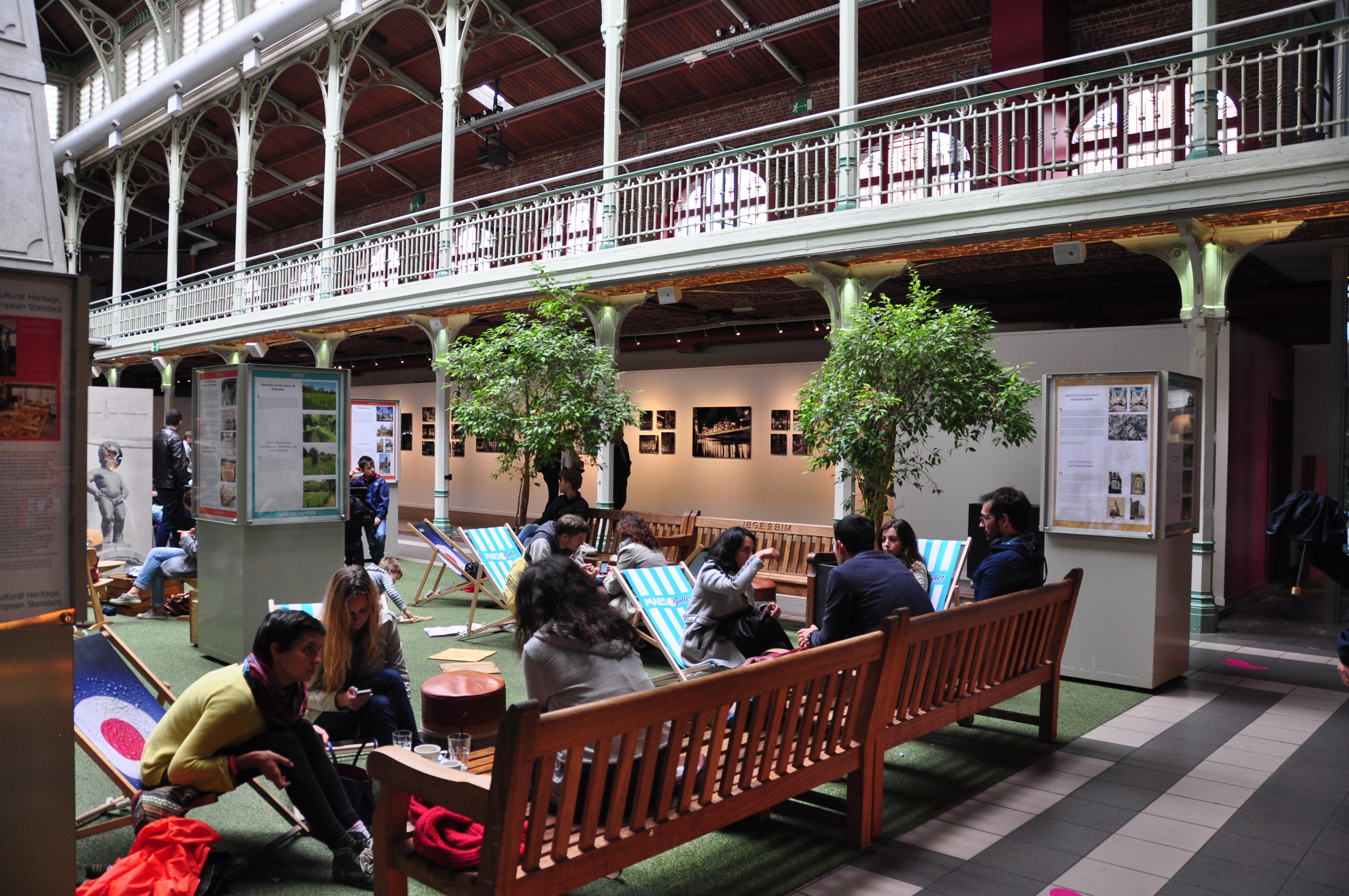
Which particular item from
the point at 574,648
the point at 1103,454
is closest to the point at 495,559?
the point at 1103,454

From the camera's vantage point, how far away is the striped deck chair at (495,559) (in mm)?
7617

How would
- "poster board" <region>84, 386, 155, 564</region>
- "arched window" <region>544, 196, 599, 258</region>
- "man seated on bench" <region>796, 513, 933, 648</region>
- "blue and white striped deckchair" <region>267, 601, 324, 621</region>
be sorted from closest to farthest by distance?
"man seated on bench" <region>796, 513, 933, 648</region>, "blue and white striped deckchair" <region>267, 601, 324, 621</region>, "poster board" <region>84, 386, 155, 564</region>, "arched window" <region>544, 196, 599, 258</region>

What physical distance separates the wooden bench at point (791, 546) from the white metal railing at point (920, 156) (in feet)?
10.6

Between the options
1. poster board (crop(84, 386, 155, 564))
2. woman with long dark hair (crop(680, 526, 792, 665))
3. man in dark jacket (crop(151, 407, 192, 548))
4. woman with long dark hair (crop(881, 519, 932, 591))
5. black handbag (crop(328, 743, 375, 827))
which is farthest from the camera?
poster board (crop(84, 386, 155, 564))

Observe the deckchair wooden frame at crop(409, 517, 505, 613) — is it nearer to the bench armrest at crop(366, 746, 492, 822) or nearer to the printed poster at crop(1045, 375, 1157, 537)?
the printed poster at crop(1045, 375, 1157, 537)

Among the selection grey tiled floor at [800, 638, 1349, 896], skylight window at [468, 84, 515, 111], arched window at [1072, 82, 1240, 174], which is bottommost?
grey tiled floor at [800, 638, 1349, 896]

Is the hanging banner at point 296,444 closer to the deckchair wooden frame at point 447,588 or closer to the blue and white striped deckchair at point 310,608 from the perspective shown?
the blue and white striped deckchair at point 310,608

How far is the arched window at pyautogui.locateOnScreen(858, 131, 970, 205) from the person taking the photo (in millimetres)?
8695

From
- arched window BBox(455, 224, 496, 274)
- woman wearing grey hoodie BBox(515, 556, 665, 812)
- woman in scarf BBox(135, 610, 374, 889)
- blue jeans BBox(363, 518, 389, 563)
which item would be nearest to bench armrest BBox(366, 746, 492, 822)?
woman wearing grey hoodie BBox(515, 556, 665, 812)

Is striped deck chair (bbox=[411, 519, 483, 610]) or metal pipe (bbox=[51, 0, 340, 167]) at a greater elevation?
metal pipe (bbox=[51, 0, 340, 167])

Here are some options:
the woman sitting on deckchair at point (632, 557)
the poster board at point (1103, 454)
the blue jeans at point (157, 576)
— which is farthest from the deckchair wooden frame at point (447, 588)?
the poster board at point (1103, 454)

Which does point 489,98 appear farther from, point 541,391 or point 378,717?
point 378,717

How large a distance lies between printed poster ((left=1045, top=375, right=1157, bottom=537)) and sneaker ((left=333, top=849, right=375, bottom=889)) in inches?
196

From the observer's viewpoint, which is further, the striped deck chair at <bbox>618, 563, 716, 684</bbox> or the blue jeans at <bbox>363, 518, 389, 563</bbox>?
the blue jeans at <bbox>363, 518, 389, 563</bbox>
